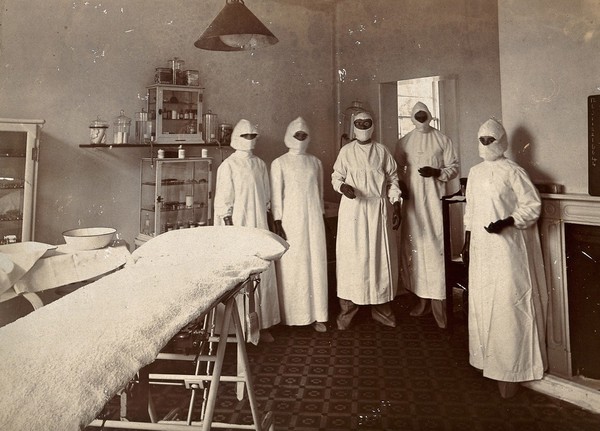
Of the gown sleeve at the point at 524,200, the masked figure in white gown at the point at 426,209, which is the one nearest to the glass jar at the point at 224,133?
the masked figure in white gown at the point at 426,209

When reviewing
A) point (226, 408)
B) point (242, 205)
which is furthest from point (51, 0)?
point (226, 408)

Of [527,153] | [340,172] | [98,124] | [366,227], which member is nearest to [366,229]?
[366,227]

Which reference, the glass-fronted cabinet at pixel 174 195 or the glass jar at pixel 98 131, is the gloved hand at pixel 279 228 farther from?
the glass jar at pixel 98 131

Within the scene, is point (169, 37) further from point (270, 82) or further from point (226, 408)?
point (226, 408)

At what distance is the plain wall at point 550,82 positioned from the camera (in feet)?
8.83

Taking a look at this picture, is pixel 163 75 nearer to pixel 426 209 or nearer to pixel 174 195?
pixel 174 195

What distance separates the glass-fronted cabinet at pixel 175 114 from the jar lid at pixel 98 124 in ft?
2.06

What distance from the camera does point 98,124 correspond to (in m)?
3.40

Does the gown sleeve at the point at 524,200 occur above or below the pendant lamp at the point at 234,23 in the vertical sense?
below

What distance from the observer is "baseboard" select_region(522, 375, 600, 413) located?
105 inches

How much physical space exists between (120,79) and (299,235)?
1.87 meters

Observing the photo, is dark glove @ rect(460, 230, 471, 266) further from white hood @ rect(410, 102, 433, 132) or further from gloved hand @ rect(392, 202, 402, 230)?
white hood @ rect(410, 102, 433, 132)

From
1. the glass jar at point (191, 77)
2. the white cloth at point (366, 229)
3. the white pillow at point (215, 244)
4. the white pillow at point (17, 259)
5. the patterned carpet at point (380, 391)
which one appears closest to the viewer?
the white pillow at point (17, 259)

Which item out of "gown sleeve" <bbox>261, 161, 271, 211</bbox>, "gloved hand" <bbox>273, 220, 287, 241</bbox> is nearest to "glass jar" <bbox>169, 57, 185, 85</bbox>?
"gown sleeve" <bbox>261, 161, 271, 211</bbox>
